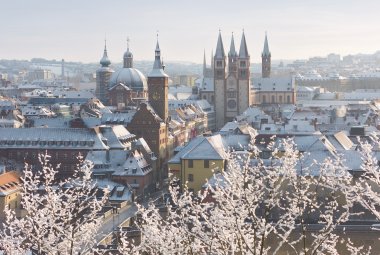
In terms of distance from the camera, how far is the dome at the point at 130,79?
131 meters

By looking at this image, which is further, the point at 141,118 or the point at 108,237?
the point at 141,118

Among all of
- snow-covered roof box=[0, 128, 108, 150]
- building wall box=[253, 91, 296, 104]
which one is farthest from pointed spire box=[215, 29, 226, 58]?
snow-covered roof box=[0, 128, 108, 150]

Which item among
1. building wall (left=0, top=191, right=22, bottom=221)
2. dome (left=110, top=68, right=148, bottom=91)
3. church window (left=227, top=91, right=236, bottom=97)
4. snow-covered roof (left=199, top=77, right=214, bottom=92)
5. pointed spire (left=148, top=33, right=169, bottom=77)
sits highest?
pointed spire (left=148, top=33, right=169, bottom=77)

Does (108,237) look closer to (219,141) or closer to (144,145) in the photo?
(219,141)

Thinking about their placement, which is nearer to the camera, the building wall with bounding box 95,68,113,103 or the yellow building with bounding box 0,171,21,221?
the yellow building with bounding box 0,171,21,221

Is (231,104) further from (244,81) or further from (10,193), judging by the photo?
(10,193)

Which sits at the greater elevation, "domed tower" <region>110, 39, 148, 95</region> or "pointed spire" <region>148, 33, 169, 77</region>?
"pointed spire" <region>148, 33, 169, 77</region>

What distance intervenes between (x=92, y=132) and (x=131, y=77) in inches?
2268

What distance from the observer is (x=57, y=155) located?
7419 cm

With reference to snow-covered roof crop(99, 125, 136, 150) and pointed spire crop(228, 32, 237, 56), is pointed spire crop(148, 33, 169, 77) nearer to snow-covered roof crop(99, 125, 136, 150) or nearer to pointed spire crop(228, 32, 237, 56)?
snow-covered roof crop(99, 125, 136, 150)

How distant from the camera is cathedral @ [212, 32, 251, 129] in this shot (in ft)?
430

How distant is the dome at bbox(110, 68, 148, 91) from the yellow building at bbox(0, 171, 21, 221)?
70899 mm

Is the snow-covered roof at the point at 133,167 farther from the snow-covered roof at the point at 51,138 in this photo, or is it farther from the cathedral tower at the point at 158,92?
the cathedral tower at the point at 158,92

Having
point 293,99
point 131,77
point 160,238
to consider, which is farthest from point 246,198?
point 293,99
